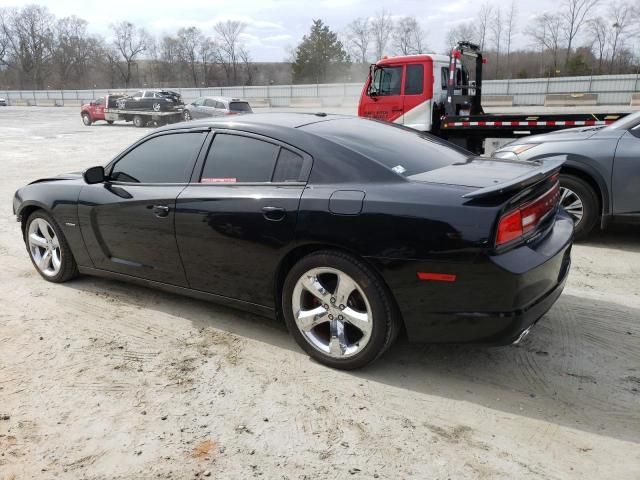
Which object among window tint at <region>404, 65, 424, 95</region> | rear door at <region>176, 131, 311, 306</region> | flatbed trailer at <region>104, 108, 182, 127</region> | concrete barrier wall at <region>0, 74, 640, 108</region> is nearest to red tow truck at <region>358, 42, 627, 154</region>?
window tint at <region>404, 65, 424, 95</region>

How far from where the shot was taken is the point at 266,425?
2.76 meters

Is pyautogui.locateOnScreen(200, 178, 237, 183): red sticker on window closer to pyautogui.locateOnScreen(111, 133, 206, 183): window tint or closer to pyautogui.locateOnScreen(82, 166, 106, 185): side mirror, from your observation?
pyautogui.locateOnScreen(111, 133, 206, 183): window tint

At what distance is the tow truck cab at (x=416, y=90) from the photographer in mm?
10680

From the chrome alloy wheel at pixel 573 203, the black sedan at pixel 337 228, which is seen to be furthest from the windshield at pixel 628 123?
the black sedan at pixel 337 228

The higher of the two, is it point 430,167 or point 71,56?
point 71,56

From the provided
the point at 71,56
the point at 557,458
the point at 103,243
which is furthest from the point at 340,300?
the point at 71,56

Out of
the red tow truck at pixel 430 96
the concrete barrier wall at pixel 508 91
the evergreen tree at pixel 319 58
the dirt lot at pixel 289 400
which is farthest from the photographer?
the evergreen tree at pixel 319 58

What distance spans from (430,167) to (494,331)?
1.13 metres

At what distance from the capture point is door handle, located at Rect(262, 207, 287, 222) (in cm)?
323

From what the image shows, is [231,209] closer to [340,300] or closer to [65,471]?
[340,300]

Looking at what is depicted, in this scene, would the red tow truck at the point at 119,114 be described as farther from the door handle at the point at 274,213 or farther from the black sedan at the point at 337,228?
the door handle at the point at 274,213

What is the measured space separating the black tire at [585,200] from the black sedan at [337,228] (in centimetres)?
221

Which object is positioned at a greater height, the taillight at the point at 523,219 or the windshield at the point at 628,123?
the windshield at the point at 628,123

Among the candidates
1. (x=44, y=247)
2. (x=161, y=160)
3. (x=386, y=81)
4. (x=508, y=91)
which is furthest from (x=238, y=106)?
(x=508, y=91)
